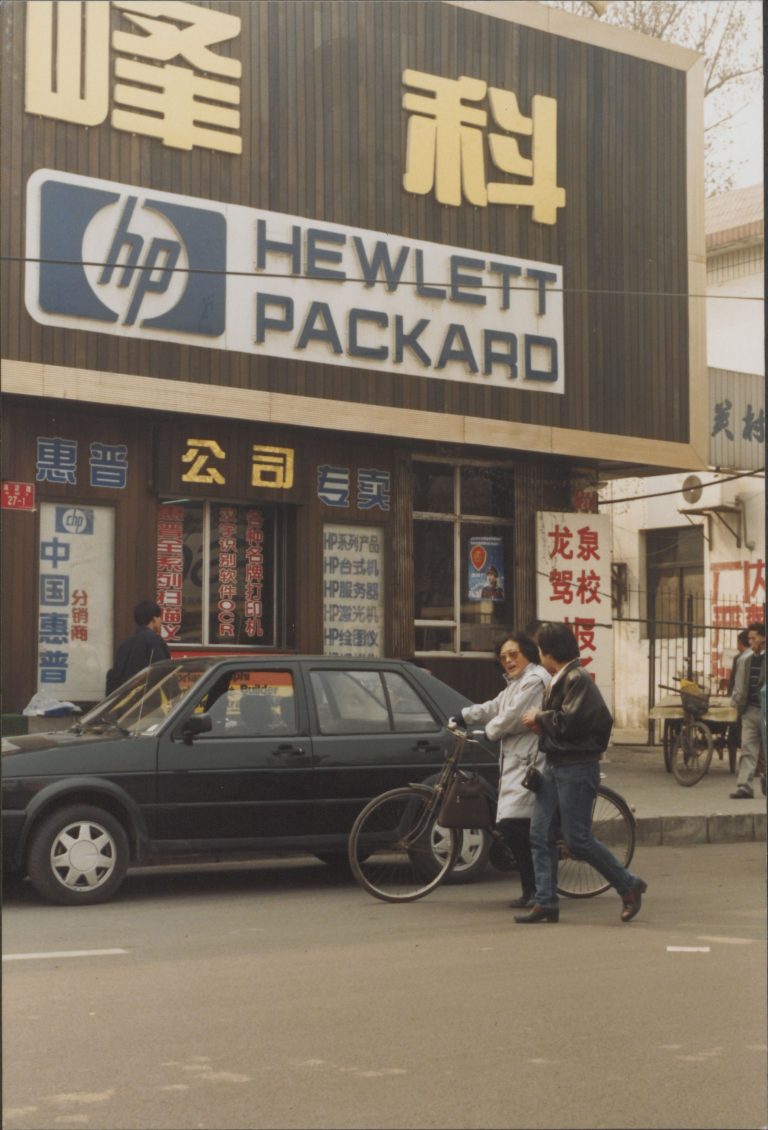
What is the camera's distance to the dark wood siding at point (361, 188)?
31.3ft

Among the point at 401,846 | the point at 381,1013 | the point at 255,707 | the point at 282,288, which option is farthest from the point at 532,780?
the point at 282,288

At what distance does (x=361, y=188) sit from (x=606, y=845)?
677 centimetres

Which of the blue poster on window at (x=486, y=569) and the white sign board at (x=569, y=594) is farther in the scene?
the blue poster on window at (x=486, y=569)

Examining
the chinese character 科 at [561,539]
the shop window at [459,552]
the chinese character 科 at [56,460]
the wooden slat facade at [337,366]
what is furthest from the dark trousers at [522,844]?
the shop window at [459,552]

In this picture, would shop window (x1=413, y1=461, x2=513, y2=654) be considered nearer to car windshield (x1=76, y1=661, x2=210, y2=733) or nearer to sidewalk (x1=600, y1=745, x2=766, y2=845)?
sidewalk (x1=600, y1=745, x2=766, y2=845)

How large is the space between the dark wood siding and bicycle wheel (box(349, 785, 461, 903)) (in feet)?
14.2

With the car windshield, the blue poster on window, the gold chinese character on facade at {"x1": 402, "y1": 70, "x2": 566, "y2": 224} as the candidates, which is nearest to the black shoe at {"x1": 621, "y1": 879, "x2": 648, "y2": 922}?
the car windshield

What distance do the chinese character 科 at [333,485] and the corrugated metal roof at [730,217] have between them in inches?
337

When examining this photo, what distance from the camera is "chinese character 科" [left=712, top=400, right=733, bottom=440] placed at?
37.2ft

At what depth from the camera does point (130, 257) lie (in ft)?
32.0

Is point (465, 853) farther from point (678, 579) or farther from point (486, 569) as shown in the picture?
point (486, 569)

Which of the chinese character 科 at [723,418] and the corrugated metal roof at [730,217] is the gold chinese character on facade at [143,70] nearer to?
the chinese character 科 at [723,418]

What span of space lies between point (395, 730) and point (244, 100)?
618 cm

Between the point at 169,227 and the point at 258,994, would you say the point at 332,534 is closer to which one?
the point at 169,227
